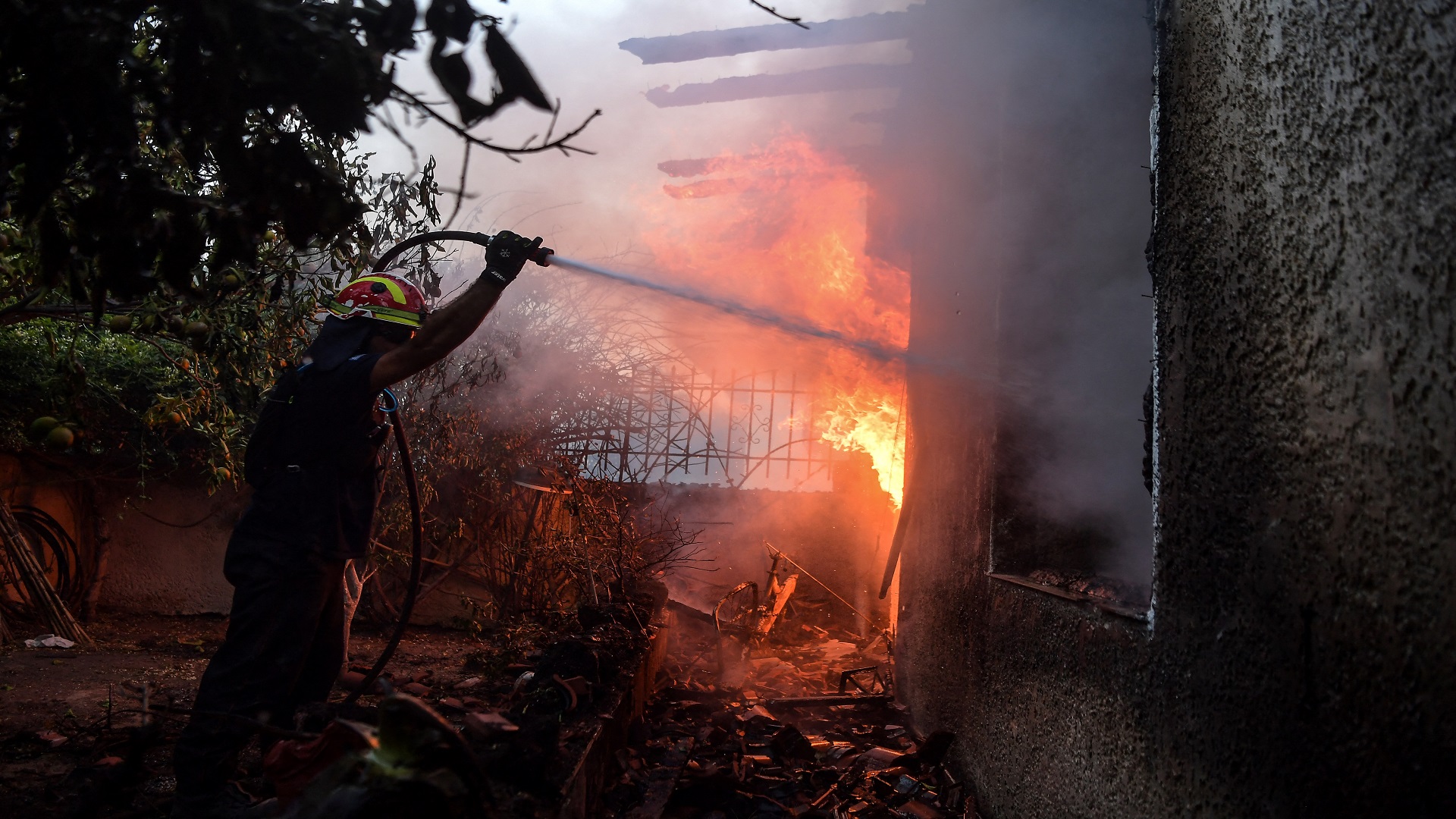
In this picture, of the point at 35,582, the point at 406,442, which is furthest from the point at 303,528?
the point at 35,582

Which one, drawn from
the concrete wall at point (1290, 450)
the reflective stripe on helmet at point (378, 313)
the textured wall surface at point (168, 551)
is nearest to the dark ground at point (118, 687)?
the textured wall surface at point (168, 551)

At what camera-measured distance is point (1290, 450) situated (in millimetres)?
1793

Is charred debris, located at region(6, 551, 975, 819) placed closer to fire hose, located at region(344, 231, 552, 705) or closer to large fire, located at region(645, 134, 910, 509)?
fire hose, located at region(344, 231, 552, 705)

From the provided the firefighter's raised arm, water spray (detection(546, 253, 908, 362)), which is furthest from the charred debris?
water spray (detection(546, 253, 908, 362))

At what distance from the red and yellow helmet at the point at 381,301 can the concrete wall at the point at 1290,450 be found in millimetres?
3141

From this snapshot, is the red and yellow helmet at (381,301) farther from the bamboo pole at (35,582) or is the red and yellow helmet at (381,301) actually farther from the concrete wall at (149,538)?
the concrete wall at (149,538)

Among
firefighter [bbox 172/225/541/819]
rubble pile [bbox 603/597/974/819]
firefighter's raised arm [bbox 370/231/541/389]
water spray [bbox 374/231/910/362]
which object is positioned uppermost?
water spray [bbox 374/231/910/362]

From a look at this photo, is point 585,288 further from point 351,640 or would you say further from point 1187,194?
point 1187,194

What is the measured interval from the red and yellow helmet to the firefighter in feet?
0.14

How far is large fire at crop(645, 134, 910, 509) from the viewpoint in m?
7.85

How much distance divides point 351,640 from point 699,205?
5.93 metres

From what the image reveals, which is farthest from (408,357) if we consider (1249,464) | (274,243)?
(1249,464)

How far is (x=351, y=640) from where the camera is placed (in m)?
8.10

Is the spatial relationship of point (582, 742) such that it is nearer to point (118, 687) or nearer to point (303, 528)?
point (303, 528)
